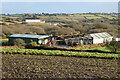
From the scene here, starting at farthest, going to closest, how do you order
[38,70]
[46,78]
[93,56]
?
1. [93,56]
2. [38,70]
3. [46,78]

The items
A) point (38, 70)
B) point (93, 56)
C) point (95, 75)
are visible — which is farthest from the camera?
point (93, 56)

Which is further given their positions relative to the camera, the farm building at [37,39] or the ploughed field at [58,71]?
the farm building at [37,39]

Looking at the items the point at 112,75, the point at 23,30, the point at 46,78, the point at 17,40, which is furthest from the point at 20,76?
the point at 23,30

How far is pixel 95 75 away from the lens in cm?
1141

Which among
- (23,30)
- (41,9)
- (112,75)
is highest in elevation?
(41,9)

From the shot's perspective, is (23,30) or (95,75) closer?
(95,75)

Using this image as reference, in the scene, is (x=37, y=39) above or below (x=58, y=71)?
above

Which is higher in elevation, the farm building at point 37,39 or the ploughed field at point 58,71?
the farm building at point 37,39

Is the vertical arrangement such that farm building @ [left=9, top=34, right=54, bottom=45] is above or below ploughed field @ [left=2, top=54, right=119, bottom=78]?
above

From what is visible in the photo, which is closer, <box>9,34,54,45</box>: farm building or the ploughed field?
the ploughed field

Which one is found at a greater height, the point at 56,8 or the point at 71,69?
the point at 56,8

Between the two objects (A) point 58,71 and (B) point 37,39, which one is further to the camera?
(B) point 37,39

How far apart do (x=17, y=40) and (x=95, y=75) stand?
2015 cm

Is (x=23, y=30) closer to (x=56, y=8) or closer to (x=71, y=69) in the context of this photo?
(x=56, y=8)
